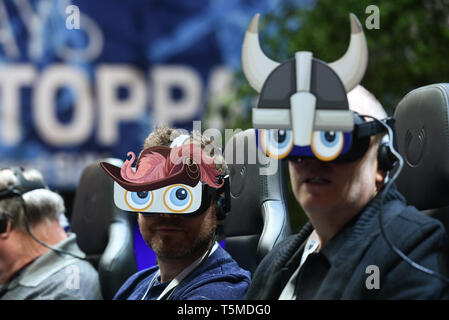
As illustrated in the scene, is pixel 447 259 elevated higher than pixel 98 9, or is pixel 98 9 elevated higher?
pixel 98 9

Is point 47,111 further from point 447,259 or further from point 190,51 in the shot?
point 447,259

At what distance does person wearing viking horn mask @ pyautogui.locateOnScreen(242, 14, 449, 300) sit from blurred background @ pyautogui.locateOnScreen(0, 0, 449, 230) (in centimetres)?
94

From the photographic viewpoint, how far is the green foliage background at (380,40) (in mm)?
2279

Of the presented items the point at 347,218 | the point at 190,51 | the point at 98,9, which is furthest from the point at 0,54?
the point at 347,218

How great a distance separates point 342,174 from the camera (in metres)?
1.17

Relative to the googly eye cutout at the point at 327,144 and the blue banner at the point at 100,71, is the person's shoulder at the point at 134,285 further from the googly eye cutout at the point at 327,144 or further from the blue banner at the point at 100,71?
the googly eye cutout at the point at 327,144

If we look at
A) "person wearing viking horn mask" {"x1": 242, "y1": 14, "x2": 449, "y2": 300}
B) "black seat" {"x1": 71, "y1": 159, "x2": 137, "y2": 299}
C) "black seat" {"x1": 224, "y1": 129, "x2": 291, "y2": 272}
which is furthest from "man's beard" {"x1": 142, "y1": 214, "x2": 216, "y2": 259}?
"black seat" {"x1": 71, "y1": 159, "x2": 137, "y2": 299}

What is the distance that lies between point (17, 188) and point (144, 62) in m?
0.82

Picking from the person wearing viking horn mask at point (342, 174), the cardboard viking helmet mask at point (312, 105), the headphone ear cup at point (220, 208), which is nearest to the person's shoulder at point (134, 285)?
the headphone ear cup at point (220, 208)

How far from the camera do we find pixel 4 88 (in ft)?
9.26

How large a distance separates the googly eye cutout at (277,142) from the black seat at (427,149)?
402mm

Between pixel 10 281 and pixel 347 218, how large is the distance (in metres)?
1.27

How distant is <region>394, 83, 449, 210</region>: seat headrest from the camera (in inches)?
54.1

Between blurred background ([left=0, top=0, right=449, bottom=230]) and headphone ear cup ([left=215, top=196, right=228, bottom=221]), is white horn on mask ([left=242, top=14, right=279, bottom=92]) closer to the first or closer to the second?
headphone ear cup ([left=215, top=196, right=228, bottom=221])
